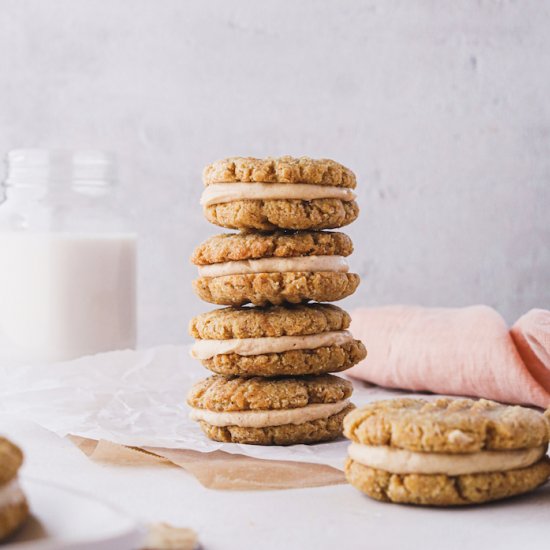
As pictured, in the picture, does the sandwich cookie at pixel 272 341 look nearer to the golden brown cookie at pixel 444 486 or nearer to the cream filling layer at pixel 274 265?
the cream filling layer at pixel 274 265

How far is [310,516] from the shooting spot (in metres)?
1.55

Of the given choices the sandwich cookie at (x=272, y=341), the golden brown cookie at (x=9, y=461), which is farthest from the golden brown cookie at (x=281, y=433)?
the golden brown cookie at (x=9, y=461)

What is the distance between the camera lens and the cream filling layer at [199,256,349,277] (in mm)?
2070

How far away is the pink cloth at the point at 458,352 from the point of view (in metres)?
2.52

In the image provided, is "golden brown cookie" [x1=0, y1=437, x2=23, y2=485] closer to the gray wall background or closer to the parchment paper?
the parchment paper

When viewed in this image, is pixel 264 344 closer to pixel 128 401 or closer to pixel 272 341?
pixel 272 341

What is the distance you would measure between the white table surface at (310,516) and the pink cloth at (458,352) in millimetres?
830

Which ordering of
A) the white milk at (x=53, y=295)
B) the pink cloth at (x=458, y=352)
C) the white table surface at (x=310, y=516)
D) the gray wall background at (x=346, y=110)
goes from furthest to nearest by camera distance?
1. the gray wall background at (x=346, y=110)
2. the white milk at (x=53, y=295)
3. the pink cloth at (x=458, y=352)
4. the white table surface at (x=310, y=516)

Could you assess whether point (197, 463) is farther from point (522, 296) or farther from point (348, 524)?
point (522, 296)

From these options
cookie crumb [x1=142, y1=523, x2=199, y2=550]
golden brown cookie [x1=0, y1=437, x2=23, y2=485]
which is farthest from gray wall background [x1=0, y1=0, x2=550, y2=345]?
golden brown cookie [x1=0, y1=437, x2=23, y2=485]

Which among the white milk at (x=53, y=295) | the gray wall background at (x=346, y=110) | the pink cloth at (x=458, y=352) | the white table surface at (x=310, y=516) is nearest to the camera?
the white table surface at (x=310, y=516)

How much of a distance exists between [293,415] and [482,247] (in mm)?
1733

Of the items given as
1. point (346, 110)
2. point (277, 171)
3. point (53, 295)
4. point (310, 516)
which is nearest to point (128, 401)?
point (53, 295)

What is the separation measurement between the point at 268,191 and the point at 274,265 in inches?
6.6
